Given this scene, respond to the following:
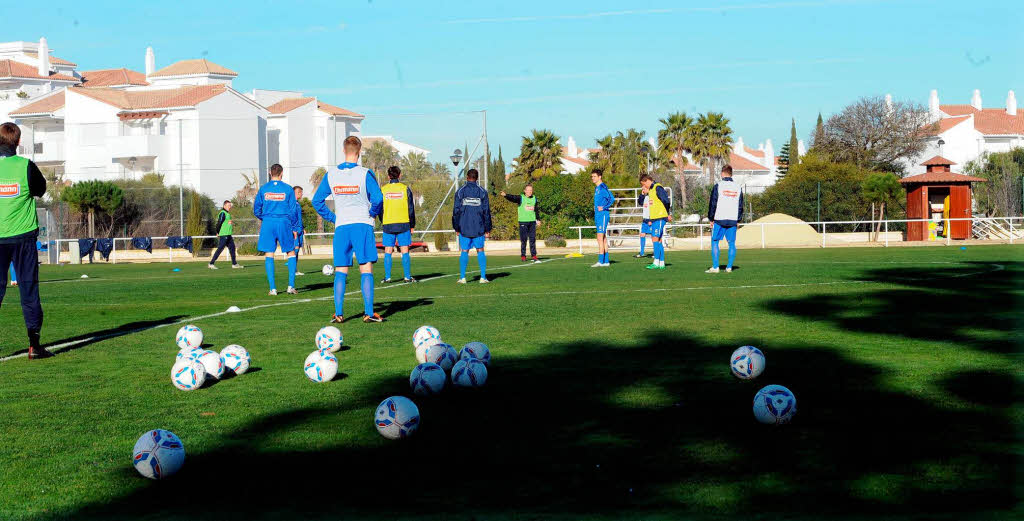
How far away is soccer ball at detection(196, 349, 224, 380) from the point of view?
7491mm

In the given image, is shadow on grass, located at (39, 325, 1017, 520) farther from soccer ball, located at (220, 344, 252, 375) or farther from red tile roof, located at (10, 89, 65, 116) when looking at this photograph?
red tile roof, located at (10, 89, 65, 116)

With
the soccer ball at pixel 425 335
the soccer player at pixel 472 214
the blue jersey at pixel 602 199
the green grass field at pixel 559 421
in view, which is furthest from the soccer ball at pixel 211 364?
the blue jersey at pixel 602 199

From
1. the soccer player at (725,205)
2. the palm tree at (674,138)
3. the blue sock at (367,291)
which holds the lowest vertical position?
the blue sock at (367,291)

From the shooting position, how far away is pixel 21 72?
84.8m

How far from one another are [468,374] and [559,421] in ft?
4.04

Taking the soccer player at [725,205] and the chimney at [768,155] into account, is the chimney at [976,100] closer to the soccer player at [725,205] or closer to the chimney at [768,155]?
the chimney at [768,155]

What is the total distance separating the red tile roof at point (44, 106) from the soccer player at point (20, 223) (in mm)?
65741

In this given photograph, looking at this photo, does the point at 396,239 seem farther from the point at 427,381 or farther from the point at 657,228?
the point at 427,381

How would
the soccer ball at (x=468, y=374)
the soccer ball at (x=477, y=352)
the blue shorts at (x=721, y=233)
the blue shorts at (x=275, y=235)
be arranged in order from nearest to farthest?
the soccer ball at (x=468, y=374) < the soccer ball at (x=477, y=352) < the blue shorts at (x=275, y=235) < the blue shorts at (x=721, y=233)

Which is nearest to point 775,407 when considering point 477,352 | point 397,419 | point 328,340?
point 397,419

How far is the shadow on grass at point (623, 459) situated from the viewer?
4.16 meters

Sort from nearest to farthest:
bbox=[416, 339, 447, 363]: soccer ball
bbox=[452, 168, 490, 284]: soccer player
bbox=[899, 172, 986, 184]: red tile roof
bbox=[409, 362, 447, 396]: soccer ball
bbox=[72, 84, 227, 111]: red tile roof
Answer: bbox=[409, 362, 447, 396]: soccer ball, bbox=[416, 339, 447, 363]: soccer ball, bbox=[452, 168, 490, 284]: soccer player, bbox=[899, 172, 986, 184]: red tile roof, bbox=[72, 84, 227, 111]: red tile roof

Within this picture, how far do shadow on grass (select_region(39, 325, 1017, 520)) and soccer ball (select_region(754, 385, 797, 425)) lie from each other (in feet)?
0.22

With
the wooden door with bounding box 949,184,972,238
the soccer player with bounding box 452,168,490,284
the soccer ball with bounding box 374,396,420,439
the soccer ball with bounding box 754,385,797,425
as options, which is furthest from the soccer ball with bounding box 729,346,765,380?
the wooden door with bounding box 949,184,972,238
